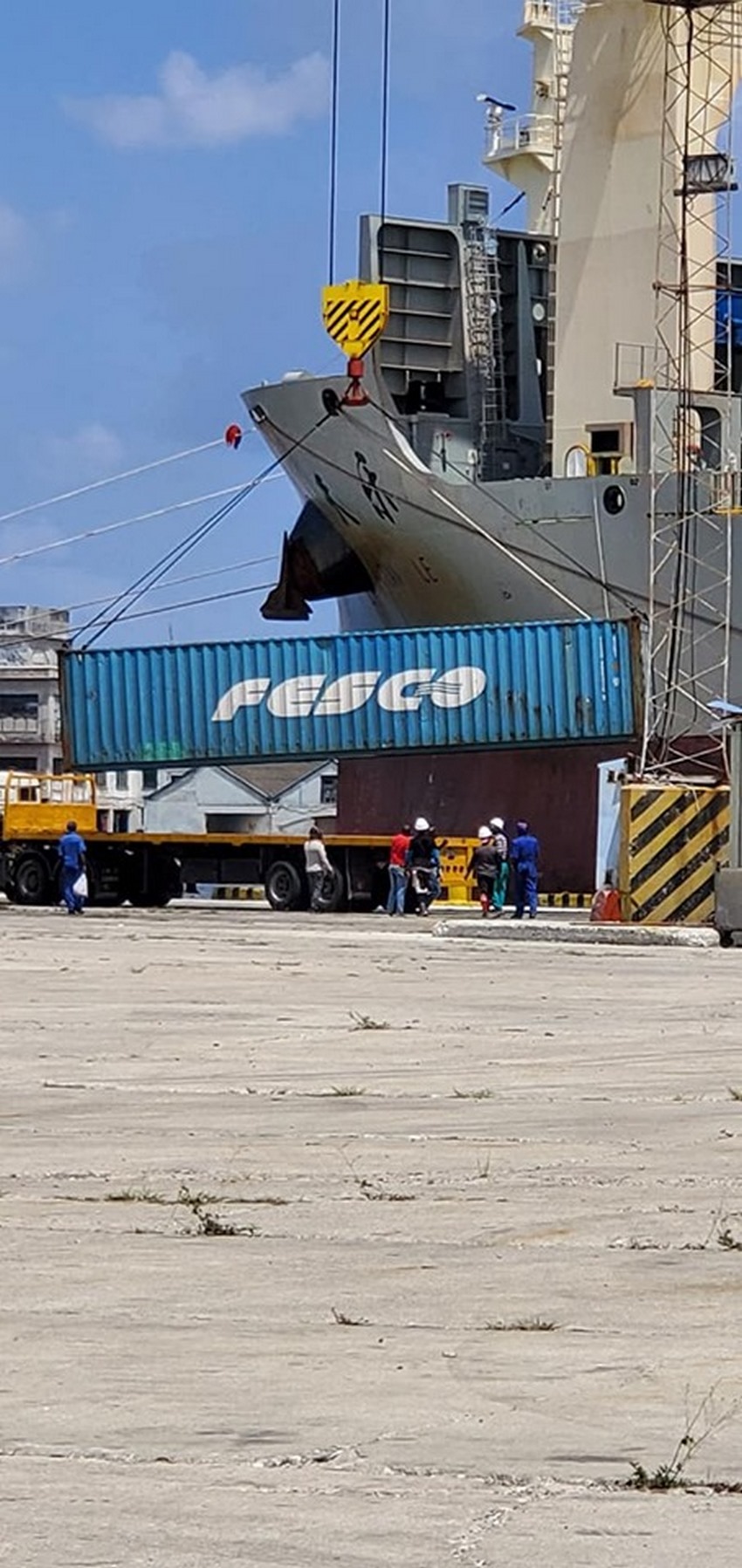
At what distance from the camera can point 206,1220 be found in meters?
8.95

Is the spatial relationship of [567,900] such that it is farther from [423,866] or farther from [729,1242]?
[729,1242]

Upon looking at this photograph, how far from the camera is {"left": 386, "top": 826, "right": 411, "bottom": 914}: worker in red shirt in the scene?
40.8 meters

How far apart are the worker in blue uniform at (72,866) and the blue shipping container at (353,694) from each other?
494cm

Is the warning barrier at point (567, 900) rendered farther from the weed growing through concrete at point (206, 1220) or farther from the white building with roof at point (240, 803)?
the white building with roof at point (240, 803)

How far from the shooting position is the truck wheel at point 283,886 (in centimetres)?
4272

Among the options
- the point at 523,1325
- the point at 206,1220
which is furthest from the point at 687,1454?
the point at 206,1220

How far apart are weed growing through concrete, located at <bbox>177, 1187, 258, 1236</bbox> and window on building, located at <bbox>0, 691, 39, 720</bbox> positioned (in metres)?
95.2

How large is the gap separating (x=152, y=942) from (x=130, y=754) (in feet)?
51.4

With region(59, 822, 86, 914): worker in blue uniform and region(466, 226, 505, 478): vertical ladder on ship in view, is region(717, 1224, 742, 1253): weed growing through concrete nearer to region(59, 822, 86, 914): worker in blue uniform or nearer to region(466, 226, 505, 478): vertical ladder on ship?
region(59, 822, 86, 914): worker in blue uniform

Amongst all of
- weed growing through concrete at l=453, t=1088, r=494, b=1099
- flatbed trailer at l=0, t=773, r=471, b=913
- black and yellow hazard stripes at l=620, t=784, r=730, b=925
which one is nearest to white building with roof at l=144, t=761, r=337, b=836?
flatbed trailer at l=0, t=773, r=471, b=913

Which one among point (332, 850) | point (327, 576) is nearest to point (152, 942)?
point (332, 850)

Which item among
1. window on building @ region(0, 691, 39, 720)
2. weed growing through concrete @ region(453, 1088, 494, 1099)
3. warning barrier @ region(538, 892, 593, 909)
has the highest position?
window on building @ region(0, 691, 39, 720)

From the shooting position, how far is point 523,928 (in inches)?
1284

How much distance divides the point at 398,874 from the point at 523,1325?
33590mm
